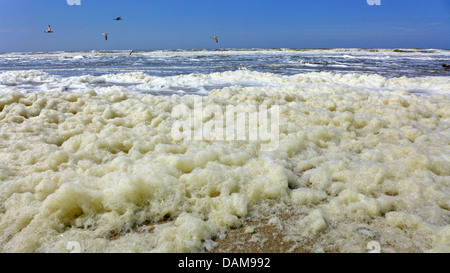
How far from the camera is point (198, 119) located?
558 cm

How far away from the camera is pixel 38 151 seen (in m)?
4.01

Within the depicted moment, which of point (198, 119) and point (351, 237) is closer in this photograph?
point (351, 237)

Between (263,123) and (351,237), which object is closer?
(351,237)

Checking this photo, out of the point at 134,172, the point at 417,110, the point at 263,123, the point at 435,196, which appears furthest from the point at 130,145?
the point at 417,110

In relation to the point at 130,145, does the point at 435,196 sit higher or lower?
lower

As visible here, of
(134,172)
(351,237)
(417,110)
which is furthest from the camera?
(417,110)

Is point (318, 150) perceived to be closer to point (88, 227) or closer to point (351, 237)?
point (351, 237)

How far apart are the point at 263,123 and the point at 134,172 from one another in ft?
8.55

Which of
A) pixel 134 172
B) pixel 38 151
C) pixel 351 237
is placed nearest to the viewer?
pixel 351 237

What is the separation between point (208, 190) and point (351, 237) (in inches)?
59.2
